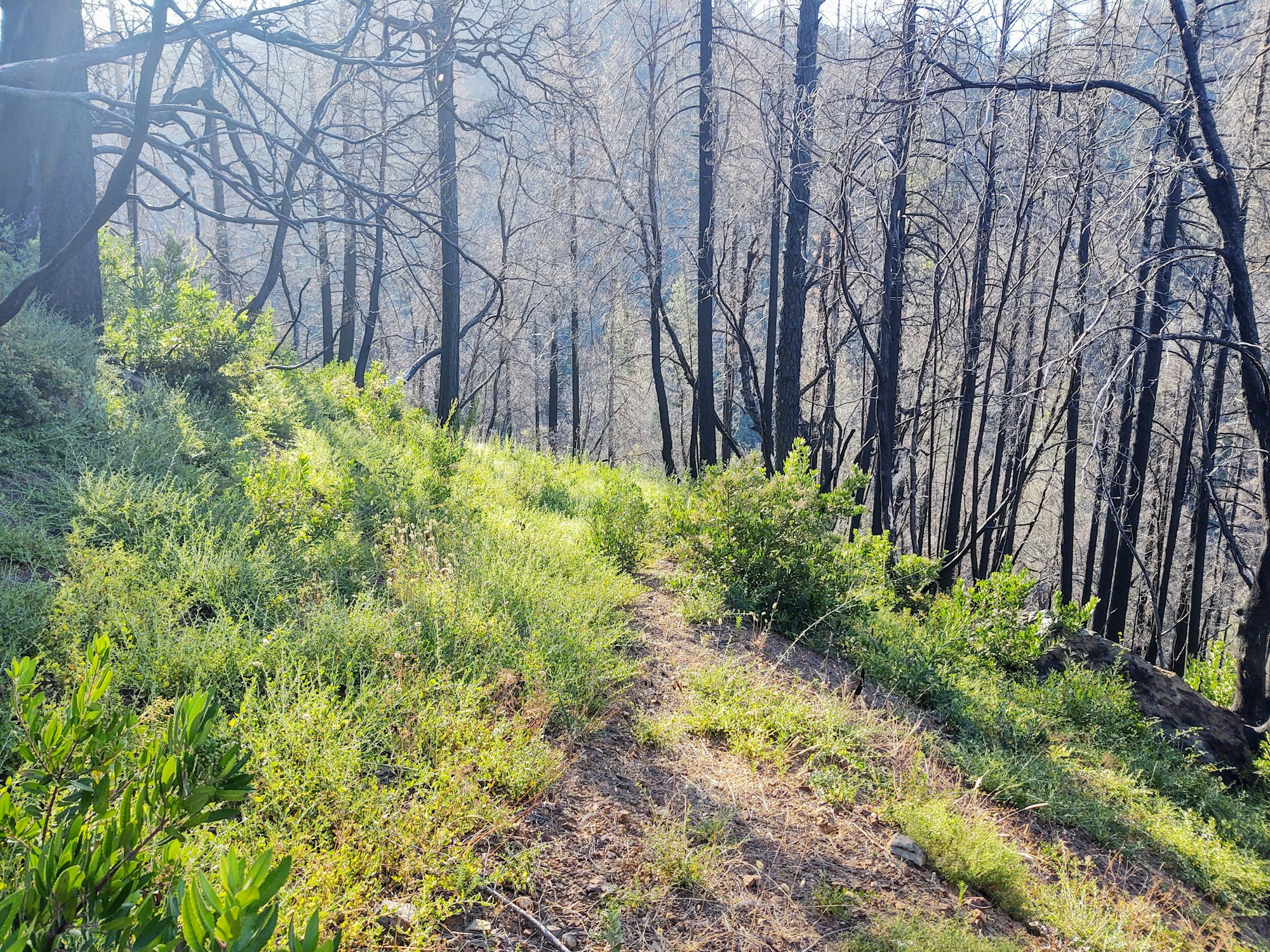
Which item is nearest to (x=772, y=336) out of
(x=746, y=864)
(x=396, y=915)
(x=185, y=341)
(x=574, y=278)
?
(x=574, y=278)

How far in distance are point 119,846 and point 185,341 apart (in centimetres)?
741

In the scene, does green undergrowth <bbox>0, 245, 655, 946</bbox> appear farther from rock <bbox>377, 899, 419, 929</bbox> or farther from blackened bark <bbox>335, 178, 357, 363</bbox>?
blackened bark <bbox>335, 178, 357, 363</bbox>

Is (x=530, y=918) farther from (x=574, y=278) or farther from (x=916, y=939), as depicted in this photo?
(x=574, y=278)

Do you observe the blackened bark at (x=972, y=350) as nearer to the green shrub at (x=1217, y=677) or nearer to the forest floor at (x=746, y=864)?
the green shrub at (x=1217, y=677)

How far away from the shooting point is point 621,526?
240 inches

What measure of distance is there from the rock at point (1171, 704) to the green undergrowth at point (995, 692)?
23 centimetres

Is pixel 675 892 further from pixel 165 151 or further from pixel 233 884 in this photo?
pixel 165 151

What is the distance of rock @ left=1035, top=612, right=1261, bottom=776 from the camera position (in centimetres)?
654

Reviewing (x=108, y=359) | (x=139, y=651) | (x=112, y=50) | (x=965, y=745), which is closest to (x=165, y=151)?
(x=112, y=50)

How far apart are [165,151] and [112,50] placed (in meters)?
0.81

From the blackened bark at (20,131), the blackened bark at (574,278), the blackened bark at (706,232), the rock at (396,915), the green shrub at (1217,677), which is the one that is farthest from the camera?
the blackened bark at (574,278)

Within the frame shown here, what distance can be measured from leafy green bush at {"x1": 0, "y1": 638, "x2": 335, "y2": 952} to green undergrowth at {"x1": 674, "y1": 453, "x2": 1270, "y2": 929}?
159 inches

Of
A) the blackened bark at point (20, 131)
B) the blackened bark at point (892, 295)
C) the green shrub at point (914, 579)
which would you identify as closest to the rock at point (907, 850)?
the green shrub at point (914, 579)

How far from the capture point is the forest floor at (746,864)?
2.53 m
